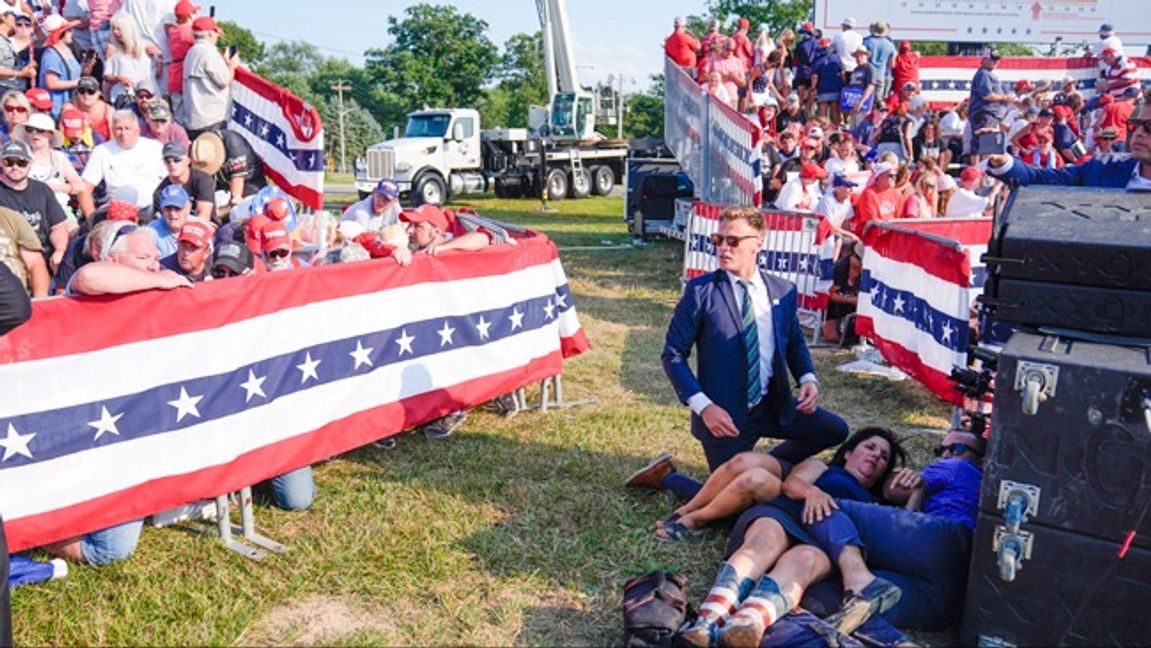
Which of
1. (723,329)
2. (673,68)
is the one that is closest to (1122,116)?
(673,68)

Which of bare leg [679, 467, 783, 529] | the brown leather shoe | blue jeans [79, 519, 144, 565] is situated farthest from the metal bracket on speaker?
→ blue jeans [79, 519, 144, 565]

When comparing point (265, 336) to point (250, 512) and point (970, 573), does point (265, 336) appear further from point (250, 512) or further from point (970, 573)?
point (970, 573)

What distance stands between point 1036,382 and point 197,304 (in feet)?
12.4

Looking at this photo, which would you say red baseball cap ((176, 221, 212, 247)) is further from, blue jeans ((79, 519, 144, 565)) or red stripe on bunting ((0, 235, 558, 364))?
blue jeans ((79, 519, 144, 565))

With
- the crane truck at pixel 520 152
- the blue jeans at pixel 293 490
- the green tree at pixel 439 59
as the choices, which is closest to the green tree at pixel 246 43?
the green tree at pixel 439 59

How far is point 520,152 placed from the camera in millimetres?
28281

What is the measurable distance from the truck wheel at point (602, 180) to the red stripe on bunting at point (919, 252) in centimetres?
2138

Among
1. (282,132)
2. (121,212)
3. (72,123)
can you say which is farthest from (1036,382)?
(72,123)

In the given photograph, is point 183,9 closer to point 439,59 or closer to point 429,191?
point 429,191

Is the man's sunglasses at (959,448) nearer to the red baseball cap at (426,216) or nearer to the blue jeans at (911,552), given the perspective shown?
the blue jeans at (911,552)

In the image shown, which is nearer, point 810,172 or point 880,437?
point 880,437

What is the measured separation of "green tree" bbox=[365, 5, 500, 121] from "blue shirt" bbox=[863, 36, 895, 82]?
184 ft

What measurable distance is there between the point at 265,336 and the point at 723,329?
246cm

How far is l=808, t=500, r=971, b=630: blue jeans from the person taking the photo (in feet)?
12.8
